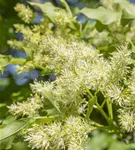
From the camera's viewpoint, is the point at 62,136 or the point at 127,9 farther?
the point at 127,9

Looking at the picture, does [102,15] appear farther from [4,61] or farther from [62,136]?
[62,136]

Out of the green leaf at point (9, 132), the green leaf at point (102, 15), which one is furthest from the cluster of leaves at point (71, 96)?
the green leaf at point (102, 15)

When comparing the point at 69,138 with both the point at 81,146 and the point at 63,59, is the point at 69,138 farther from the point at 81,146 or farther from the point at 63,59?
Result: the point at 63,59

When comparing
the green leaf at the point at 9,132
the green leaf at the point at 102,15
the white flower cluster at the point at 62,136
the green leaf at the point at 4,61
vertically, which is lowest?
the white flower cluster at the point at 62,136

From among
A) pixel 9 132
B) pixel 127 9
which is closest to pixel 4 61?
pixel 9 132

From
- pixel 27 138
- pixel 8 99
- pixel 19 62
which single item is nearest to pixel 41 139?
pixel 27 138

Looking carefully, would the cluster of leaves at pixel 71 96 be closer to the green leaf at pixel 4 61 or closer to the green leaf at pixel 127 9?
the green leaf at pixel 4 61

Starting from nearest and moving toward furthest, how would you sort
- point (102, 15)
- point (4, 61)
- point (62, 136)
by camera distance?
point (62, 136), point (4, 61), point (102, 15)

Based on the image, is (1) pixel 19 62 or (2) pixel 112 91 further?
(1) pixel 19 62
